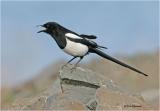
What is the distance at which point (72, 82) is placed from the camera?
9.62 metres

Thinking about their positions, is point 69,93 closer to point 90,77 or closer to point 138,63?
point 90,77

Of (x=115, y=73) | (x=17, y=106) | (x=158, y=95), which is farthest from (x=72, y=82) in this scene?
(x=115, y=73)

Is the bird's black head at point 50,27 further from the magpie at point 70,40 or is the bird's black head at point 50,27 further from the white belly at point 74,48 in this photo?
the white belly at point 74,48

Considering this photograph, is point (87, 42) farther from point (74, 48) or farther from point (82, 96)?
point (82, 96)

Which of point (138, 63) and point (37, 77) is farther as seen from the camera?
point (37, 77)

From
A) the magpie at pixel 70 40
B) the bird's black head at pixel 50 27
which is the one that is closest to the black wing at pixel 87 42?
the magpie at pixel 70 40

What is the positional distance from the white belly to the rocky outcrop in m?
0.25

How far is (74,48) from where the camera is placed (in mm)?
9820

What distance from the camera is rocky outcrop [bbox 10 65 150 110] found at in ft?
30.1

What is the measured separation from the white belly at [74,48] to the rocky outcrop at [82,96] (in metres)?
0.25

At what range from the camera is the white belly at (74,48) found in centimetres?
978

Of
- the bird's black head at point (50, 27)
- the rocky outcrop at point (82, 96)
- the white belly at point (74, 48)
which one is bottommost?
the rocky outcrop at point (82, 96)

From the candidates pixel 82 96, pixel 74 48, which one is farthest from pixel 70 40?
pixel 82 96

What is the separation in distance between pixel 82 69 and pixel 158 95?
8.14m
